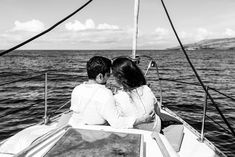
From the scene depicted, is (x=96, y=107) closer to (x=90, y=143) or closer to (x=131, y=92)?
(x=131, y=92)

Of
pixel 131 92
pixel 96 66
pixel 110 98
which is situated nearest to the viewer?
pixel 110 98

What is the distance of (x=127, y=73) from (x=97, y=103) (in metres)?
0.54

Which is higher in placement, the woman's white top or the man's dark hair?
the man's dark hair

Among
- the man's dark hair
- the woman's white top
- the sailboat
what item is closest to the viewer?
the sailboat

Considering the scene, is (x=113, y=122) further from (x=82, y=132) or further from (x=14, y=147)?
(x=14, y=147)

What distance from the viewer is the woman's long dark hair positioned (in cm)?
274

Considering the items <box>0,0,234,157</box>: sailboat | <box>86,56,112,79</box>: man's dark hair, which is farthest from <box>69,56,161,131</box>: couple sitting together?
<box>0,0,234,157</box>: sailboat

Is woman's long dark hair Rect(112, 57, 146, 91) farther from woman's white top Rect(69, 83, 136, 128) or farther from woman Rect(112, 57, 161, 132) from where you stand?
woman's white top Rect(69, 83, 136, 128)

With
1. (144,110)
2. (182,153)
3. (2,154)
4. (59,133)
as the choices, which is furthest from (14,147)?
(182,153)

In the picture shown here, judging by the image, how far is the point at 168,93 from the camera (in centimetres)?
1568

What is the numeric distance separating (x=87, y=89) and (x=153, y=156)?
1.11 meters

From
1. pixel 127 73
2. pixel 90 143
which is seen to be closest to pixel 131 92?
pixel 127 73

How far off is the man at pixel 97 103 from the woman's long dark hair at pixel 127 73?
0.11 m

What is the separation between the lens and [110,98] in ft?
8.06
